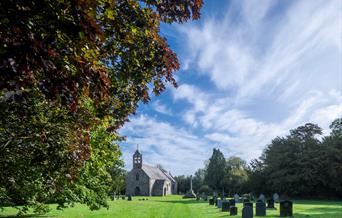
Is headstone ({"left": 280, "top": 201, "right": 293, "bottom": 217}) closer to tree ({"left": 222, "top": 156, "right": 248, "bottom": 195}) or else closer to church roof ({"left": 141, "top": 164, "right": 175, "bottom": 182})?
tree ({"left": 222, "top": 156, "right": 248, "bottom": 195})

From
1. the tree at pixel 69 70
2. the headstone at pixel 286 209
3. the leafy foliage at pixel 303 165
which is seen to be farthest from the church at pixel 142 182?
the tree at pixel 69 70

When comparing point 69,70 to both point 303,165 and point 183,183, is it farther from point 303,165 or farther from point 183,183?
point 183,183

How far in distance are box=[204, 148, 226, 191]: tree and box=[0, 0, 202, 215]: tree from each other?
239ft

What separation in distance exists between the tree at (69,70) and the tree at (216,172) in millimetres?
72781

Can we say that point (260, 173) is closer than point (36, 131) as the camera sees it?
No

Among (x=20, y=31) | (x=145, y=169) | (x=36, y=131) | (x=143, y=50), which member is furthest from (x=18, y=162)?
(x=145, y=169)

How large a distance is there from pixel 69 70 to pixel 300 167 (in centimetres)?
5856

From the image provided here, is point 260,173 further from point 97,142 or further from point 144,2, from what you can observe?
point 144,2

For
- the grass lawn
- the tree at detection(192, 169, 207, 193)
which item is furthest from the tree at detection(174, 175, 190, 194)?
the grass lawn

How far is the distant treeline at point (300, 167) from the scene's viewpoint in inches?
2162

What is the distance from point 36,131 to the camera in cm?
709

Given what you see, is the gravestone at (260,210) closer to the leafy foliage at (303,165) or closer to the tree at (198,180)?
the leafy foliage at (303,165)

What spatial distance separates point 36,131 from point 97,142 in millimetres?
Result: 8155

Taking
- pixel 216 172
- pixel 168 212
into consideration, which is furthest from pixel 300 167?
pixel 168 212
